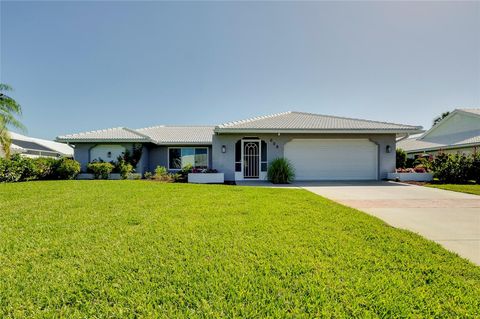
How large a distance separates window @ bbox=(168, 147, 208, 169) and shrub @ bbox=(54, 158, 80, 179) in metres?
6.47

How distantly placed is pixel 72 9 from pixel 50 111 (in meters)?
18.0

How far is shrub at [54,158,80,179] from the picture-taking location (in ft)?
47.6

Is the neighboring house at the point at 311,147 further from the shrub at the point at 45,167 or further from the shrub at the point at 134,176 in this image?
the shrub at the point at 45,167

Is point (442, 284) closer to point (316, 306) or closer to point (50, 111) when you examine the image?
point (316, 306)

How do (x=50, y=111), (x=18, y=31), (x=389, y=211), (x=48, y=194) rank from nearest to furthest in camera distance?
1. (x=389, y=211)
2. (x=48, y=194)
3. (x=18, y=31)
4. (x=50, y=111)

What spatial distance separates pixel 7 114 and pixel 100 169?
723cm

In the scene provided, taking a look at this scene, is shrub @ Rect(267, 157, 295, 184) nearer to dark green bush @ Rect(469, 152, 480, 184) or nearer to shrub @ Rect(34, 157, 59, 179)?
dark green bush @ Rect(469, 152, 480, 184)

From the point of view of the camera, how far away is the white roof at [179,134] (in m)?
17.7

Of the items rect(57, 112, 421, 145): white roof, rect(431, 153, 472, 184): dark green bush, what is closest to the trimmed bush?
rect(431, 153, 472, 184): dark green bush

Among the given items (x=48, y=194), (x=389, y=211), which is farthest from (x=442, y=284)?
(x=48, y=194)

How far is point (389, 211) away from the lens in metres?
6.40

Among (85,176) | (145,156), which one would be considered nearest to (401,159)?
(145,156)

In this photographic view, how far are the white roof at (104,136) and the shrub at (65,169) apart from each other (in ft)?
6.32

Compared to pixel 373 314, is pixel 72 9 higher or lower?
higher
